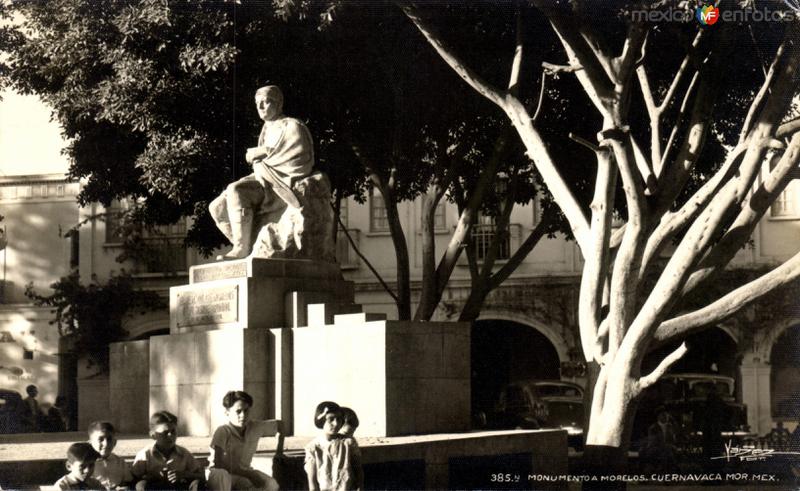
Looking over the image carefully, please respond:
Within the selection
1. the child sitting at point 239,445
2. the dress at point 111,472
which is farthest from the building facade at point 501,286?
the dress at point 111,472

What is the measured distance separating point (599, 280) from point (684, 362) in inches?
818

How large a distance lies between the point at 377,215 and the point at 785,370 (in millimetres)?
11147

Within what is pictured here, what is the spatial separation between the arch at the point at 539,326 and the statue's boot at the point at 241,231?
20.6 meters

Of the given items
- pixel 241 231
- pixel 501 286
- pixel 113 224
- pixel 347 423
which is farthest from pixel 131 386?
pixel 113 224

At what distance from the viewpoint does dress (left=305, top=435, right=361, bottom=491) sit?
10914 mm

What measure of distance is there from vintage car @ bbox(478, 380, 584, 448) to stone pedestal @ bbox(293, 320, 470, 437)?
10.8 meters

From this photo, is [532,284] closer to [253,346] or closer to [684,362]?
[684,362]

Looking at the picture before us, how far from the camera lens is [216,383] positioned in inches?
599

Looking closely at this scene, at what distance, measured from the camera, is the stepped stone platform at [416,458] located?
1090 centimetres

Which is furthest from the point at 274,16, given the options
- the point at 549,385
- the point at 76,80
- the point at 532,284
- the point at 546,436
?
the point at 532,284

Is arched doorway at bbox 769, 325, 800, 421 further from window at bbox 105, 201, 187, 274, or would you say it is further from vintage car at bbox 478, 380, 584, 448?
window at bbox 105, 201, 187, 274

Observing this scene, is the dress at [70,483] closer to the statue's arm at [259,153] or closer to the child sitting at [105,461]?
the child sitting at [105,461]

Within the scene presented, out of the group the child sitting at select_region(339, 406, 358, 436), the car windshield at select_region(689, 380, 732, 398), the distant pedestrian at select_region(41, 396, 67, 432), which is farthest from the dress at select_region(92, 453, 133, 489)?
the distant pedestrian at select_region(41, 396, 67, 432)
